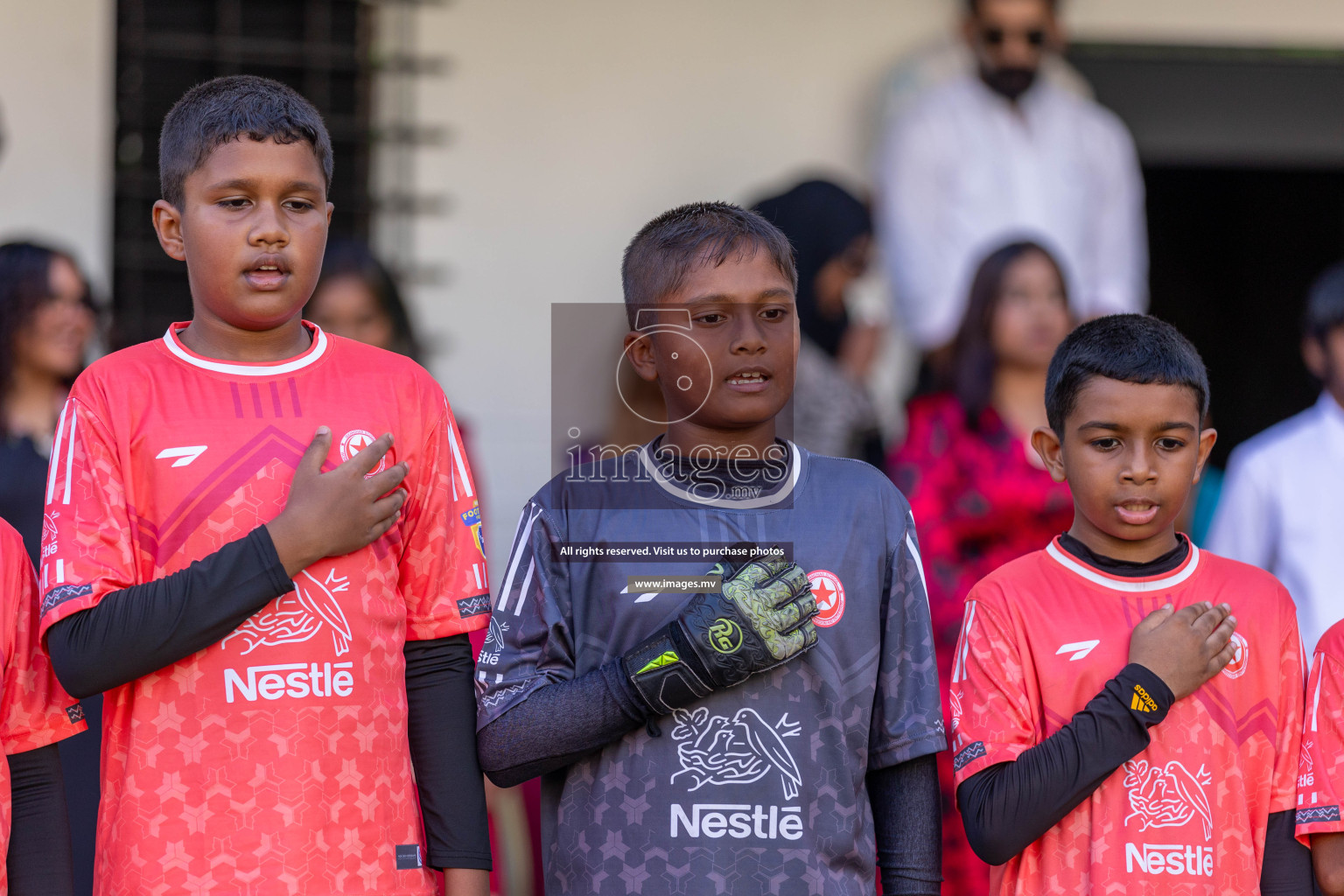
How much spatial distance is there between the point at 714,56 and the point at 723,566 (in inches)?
117

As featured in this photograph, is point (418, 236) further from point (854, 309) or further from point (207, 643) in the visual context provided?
point (207, 643)

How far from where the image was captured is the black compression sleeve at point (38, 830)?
1954 mm

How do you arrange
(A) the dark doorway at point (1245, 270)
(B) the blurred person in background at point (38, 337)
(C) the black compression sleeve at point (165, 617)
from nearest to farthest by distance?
(C) the black compression sleeve at point (165, 617)
(B) the blurred person in background at point (38, 337)
(A) the dark doorway at point (1245, 270)

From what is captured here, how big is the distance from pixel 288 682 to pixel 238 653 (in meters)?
0.07

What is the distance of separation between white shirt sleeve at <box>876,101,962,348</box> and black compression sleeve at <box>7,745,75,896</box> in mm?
3192

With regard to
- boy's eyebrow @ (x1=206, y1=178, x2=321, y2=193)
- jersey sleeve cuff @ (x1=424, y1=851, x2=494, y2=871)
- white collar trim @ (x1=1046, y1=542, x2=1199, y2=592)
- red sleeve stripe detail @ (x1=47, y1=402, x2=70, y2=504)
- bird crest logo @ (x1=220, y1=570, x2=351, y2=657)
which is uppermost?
boy's eyebrow @ (x1=206, y1=178, x2=321, y2=193)

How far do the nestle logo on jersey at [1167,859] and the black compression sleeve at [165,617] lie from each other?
47.0 inches

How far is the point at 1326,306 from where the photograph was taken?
11.8ft

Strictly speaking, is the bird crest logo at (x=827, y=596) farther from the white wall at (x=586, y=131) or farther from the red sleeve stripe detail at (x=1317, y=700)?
the white wall at (x=586, y=131)

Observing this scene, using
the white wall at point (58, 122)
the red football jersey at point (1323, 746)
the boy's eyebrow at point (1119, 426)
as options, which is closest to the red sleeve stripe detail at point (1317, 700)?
the red football jersey at point (1323, 746)

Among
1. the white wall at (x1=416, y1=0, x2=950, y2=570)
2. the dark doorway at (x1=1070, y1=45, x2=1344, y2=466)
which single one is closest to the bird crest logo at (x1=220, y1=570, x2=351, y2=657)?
the white wall at (x1=416, y1=0, x2=950, y2=570)

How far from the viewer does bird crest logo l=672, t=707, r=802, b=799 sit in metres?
1.96

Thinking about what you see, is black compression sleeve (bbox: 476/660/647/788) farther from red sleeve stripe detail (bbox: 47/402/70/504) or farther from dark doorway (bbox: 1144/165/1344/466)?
dark doorway (bbox: 1144/165/1344/466)

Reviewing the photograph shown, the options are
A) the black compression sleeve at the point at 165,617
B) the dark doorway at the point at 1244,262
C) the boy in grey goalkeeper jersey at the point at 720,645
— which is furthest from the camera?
the dark doorway at the point at 1244,262
